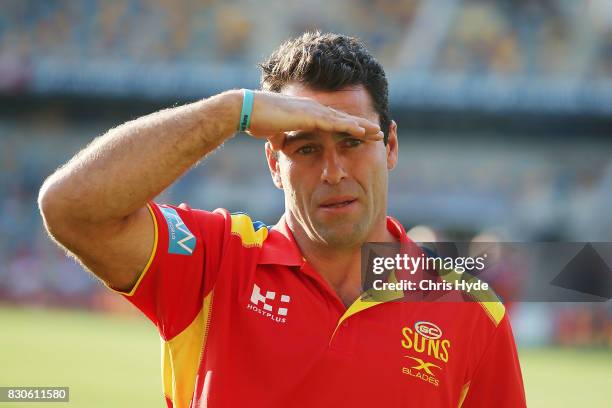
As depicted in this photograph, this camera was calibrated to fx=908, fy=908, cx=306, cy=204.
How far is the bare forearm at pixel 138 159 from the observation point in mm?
2307

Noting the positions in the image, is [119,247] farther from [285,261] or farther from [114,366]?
[114,366]

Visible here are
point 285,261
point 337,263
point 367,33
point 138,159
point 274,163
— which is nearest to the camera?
point 138,159

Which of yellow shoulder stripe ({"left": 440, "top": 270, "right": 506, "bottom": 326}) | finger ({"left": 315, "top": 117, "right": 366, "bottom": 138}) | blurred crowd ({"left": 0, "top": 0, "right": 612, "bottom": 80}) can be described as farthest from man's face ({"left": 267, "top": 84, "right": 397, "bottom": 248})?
blurred crowd ({"left": 0, "top": 0, "right": 612, "bottom": 80})

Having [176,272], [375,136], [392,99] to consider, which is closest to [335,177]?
[375,136]

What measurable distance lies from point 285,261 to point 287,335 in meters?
0.24

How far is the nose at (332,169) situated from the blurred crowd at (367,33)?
19737 mm

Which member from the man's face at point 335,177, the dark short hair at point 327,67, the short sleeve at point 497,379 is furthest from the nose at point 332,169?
the short sleeve at point 497,379

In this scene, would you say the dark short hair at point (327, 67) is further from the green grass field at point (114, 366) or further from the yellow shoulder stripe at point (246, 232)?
the green grass field at point (114, 366)

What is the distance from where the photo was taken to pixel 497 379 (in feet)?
8.68

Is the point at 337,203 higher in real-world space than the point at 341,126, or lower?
lower

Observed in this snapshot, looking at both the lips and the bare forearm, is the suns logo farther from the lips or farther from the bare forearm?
the bare forearm

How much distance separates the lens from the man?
2.36 metres

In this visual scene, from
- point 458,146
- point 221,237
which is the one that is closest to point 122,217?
point 221,237

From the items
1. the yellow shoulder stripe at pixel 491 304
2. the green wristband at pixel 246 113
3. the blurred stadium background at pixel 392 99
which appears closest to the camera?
the green wristband at pixel 246 113
